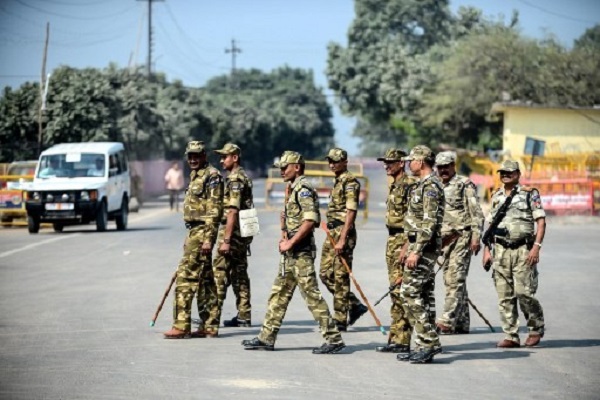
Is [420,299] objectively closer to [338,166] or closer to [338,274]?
[338,274]

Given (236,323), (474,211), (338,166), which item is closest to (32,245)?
(236,323)

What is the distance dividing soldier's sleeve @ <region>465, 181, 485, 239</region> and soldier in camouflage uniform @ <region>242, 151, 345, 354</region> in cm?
204

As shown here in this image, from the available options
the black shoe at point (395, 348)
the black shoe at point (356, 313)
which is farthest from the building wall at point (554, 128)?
the black shoe at point (395, 348)

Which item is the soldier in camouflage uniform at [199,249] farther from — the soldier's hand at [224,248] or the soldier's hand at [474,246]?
the soldier's hand at [474,246]

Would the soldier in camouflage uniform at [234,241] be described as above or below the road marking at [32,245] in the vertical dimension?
above

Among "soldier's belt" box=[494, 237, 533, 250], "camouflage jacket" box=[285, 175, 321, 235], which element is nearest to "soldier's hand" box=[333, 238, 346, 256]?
"camouflage jacket" box=[285, 175, 321, 235]

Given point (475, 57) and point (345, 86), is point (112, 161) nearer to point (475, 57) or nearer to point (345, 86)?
point (475, 57)

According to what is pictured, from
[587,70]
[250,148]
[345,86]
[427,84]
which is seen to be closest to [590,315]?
[587,70]

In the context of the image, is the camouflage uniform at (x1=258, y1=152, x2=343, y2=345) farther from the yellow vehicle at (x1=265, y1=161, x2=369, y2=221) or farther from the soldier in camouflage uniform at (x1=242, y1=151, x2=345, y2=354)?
the yellow vehicle at (x1=265, y1=161, x2=369, y2=221)

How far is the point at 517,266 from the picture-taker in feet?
39.7

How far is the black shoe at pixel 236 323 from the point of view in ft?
44.7

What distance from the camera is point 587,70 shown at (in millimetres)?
57750

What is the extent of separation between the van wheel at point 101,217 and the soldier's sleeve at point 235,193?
17.8m

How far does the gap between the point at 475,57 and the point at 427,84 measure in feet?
43.6
